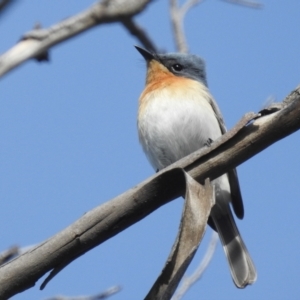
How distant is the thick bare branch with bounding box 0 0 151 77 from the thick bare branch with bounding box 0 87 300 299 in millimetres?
2006

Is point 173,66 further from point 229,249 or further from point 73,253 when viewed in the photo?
point 73,253

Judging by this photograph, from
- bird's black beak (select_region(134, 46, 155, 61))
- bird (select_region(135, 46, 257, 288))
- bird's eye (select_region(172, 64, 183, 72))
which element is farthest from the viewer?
bird's eye (select_region(172, 64, 183, 72))

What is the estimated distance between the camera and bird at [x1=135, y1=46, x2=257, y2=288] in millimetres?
5391

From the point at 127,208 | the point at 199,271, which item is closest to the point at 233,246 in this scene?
the point at 199,271

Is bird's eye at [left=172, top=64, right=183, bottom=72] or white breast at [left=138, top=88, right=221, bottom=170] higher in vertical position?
bird's eye at [left=172, top=64, right=183, bottom=72]

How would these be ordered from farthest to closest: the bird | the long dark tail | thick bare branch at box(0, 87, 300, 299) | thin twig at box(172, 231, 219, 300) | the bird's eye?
the bird's eye
the bird
the long dark tail
thin twig at box(172, 231, 219, 300)
thick bare branch at box(0, 87, 300, 299)

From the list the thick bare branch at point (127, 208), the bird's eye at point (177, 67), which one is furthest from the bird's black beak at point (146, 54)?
the thick bare branch at point (127, 208)

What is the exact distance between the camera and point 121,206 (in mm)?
2639

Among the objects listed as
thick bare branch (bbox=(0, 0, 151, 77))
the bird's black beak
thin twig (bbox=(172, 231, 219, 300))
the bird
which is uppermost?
the bird's black beak

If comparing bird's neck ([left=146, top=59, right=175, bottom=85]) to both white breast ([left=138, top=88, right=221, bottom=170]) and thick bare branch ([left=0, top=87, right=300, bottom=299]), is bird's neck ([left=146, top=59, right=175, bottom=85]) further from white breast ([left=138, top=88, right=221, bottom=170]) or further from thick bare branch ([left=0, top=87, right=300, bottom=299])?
thick bare branch ([left=0, top=87, right=300, bottom=299])

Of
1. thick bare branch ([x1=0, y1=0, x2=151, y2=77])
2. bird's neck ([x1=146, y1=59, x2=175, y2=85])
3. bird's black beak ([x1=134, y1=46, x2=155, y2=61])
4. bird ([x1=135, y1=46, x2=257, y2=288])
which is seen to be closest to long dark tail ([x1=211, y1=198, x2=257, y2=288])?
bird ([x1=135, y1=46, x2=257, y2=288])

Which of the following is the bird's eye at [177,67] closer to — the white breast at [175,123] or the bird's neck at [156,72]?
the bird's neck at [156,72]

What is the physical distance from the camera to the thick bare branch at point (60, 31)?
4359 millimetres

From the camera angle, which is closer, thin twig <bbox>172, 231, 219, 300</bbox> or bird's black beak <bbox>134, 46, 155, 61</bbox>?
thin twig <bbox>172, 231, 219, 300</bbox>
